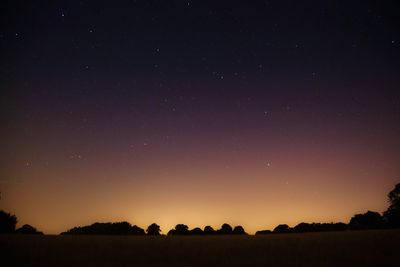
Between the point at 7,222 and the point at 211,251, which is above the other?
the point at 7,222

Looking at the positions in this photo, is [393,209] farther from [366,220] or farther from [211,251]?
[211,251]

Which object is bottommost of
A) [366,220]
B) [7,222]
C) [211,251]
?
[211,251]

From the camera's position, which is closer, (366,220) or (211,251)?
(211,251)

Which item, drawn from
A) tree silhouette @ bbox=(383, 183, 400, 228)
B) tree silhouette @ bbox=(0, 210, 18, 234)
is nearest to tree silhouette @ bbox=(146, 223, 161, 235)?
tree silhouette @ bbox=(0, 210, 18, 234)

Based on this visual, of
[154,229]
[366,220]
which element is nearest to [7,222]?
[154,229]

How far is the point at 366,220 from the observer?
36.4 metres

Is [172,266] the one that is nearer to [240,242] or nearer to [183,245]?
[183,245]

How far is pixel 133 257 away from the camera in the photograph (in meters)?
20.0

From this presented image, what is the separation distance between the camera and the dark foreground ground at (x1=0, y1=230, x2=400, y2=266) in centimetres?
1783

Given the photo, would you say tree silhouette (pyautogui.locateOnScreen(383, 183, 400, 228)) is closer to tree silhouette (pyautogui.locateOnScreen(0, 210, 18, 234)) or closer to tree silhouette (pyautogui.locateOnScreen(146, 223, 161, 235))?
tree silhouette (pyautogui.locateOnScreen(146, 223, 161, 235))

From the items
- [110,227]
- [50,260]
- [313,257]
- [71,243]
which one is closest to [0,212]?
[110,227]

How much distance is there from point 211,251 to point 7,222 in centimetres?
3301

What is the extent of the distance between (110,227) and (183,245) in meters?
27.9

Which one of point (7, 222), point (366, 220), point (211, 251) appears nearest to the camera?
point (211, 251)
